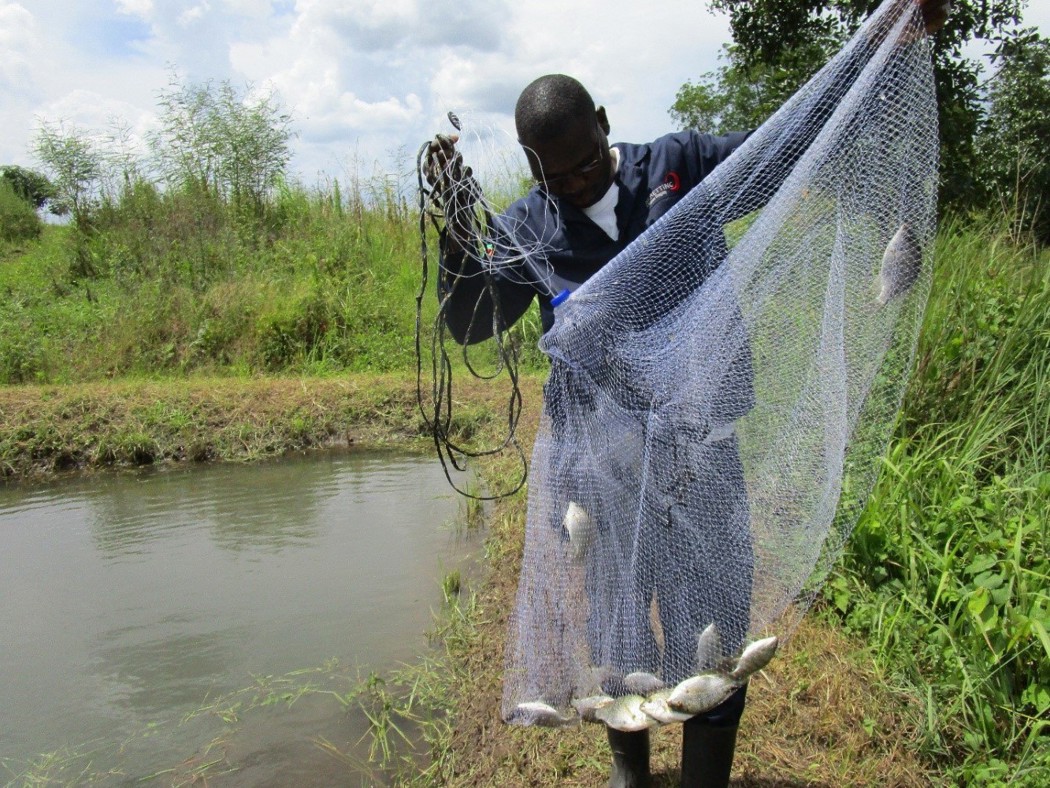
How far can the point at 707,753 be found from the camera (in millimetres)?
1817

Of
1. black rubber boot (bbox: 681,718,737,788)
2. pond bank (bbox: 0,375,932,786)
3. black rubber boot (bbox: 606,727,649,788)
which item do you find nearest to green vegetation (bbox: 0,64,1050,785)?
pond bank (bbox: 0,375,932,786)

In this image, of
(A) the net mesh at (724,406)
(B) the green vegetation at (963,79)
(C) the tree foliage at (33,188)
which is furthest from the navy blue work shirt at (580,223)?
(C) the tree foliage at (33,188)

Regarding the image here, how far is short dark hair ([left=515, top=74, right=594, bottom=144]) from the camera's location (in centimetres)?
180

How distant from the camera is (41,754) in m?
2.91

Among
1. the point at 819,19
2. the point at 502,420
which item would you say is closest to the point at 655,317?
the point at 502,420

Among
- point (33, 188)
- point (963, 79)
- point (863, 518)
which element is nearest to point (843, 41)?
point (963, 79)

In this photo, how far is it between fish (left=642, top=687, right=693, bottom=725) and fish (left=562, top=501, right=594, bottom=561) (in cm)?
34

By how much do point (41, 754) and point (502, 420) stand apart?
4.26 m

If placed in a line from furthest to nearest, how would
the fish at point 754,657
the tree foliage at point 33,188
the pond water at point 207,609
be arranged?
the tree foliage at point 33,188 < the pond water at point 207,609 < the fish at point 754,657

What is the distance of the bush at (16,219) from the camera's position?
13164mm

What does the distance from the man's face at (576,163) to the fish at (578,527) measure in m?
0.70

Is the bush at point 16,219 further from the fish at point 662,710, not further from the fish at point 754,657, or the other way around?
the fish at point 754,657

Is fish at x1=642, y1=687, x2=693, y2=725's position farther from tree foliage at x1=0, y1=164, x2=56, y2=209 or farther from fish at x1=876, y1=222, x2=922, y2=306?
tree foliage at x1=0, y1=164, x2=56, y2=209

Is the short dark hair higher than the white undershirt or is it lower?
higher
